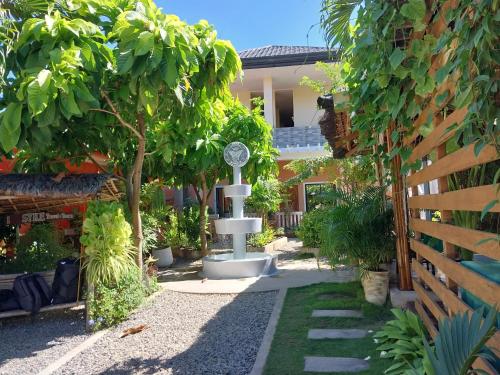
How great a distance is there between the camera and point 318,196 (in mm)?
6719

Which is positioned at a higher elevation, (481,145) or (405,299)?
(481,145)

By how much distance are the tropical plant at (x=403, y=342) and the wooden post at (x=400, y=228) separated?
1303mm

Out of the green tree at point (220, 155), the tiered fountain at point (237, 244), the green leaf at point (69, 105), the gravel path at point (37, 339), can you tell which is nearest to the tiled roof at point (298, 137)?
the green tree at point (220, 155)

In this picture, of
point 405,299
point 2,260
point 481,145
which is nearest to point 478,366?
point 481,145

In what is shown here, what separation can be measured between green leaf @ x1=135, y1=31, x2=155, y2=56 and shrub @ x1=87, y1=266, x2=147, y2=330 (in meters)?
3.33

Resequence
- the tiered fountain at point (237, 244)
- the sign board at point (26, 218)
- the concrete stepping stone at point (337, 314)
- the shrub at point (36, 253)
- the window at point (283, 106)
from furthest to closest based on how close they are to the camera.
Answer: the window at point (283, 106) → the tiered fountain at point (237, 244) → the sign board at point (26, 218) → the shrub at point (36, 253) → the concrete stepping stone at point (337, 314)

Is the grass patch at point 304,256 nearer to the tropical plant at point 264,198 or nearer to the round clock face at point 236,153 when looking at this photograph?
the tropical plant at point 264,198

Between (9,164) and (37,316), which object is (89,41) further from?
(9,164)

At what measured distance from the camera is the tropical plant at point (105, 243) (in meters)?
6.14

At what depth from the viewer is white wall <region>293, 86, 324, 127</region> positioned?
18.4 m

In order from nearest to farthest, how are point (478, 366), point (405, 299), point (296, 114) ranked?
1. point (478, 366)
2. point (405, 299)
3. point (296, 114)

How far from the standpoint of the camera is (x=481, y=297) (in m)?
2.17

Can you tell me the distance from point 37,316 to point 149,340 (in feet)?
9.16

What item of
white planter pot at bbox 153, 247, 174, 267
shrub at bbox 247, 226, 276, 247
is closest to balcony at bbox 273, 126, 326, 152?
shrub at bbox 247, 226, 276, 247
